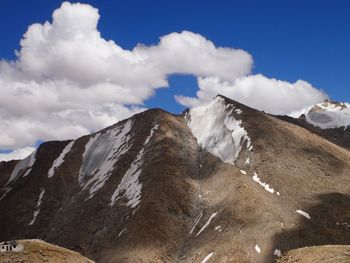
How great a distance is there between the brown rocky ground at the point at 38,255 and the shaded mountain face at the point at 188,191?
39357 mm

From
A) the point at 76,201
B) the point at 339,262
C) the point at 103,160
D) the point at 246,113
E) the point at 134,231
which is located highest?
the point at 246,113

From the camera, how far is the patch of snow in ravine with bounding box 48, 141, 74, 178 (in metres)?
108

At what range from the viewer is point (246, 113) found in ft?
315

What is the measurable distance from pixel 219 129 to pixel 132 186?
2353 cm

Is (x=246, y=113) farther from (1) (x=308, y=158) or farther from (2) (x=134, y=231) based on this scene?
(2) (x=134, y=231)

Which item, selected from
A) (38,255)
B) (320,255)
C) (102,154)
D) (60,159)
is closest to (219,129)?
(102,154)

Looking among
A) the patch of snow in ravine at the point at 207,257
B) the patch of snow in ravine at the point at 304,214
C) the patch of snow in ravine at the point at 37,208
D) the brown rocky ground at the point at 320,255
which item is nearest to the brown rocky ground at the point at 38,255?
the brown rocky ground at the point at 320,255

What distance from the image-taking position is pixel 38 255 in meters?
20.2

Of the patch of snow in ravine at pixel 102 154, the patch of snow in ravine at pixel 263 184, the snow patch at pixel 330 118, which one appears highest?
the snow patch at pixel 330 118

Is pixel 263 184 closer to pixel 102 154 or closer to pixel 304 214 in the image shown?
pixel 304 214

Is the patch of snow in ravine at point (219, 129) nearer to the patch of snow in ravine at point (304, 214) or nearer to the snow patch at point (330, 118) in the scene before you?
the patch of snow in ravine at point (304, 214)

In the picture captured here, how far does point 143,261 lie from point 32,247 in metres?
45.4

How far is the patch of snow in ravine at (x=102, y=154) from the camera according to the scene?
3834 inches

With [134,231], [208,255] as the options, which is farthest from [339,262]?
[134,231]
